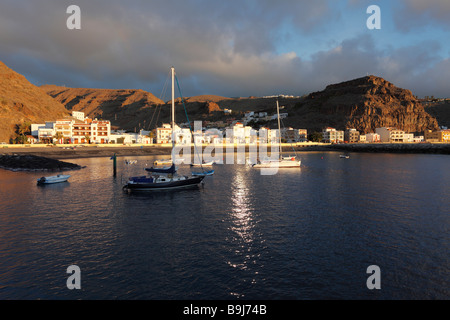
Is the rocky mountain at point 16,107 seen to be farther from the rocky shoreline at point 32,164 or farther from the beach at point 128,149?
the rocky shoreline at point 32,164

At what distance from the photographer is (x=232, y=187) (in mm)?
44562

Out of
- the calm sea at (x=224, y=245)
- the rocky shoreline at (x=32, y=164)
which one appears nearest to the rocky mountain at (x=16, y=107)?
the rocky shoreline at (x=32, y=164)

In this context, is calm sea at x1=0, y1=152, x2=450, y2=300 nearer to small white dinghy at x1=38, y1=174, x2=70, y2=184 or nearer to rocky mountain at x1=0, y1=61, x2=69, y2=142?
small white dinghy at x1=38, y1=174, x2=70, y2=184

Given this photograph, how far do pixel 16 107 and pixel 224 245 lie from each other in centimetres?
19382

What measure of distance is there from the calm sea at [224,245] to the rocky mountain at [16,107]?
127m

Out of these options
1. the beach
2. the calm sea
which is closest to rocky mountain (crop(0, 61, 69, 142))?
the beach

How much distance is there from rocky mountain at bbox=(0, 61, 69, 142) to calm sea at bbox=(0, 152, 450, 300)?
12731 cm

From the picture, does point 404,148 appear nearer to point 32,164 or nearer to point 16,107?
point 32,164

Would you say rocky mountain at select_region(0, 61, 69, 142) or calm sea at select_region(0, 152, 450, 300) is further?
rocky mountain at select_region(0, 61, 69, 142)

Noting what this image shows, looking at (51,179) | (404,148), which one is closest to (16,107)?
(51,179)

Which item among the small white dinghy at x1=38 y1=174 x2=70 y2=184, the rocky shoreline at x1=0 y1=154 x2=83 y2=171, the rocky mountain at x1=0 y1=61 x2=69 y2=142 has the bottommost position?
the small white dinghy at x1=38 y1=174 x2=70 y2=184

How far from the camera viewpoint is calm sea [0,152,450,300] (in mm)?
14086
